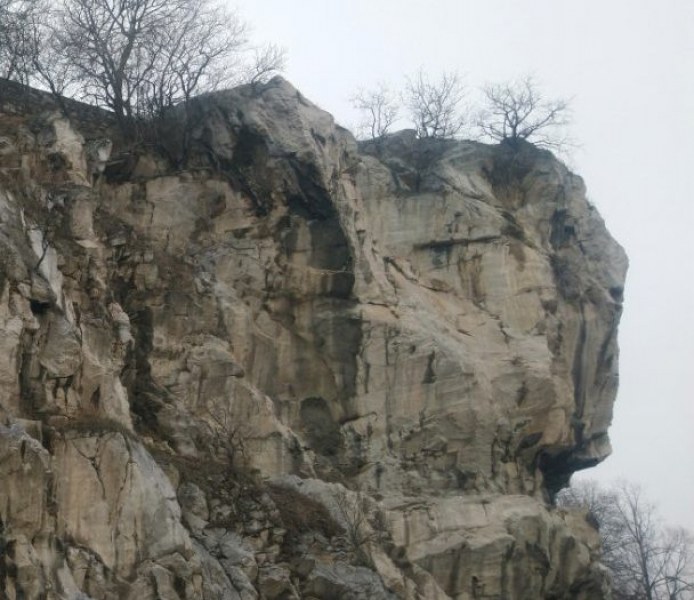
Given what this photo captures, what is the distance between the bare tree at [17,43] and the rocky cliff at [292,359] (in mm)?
1825

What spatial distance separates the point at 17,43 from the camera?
2852 centimetres

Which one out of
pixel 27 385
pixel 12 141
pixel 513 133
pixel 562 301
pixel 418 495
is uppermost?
pixel 513 133

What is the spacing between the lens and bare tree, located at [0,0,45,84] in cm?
2825

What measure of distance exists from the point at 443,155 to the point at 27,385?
14.3m

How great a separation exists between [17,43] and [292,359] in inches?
392

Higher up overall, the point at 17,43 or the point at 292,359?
the point at 17,43

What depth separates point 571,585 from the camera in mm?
25734

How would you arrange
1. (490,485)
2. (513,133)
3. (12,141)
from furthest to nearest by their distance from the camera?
(513,133) < (490,485) < (12,141)

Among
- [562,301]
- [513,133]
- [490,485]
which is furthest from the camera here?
[513,133]

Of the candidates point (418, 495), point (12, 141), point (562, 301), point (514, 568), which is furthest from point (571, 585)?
point (12, 141)

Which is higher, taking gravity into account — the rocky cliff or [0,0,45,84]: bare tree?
[0,0,45,84]: bare tree

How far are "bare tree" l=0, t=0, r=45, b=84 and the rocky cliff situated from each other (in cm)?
183

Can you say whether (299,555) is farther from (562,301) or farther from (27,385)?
(562,301)

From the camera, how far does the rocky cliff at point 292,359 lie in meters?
18.6
